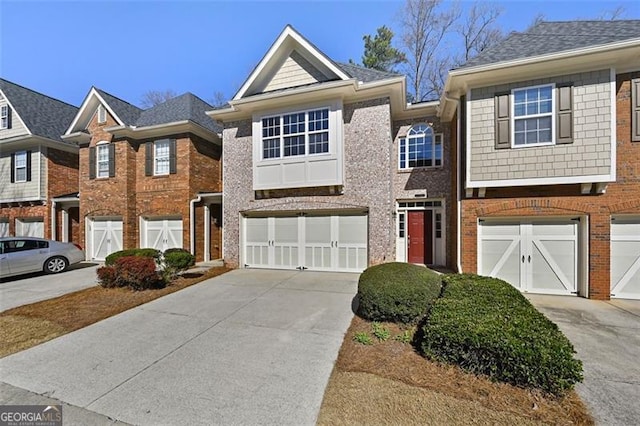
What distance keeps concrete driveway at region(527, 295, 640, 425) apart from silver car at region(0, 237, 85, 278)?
14994 millimetres

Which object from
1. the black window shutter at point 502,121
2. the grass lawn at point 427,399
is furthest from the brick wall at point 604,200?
the grass lawn at point 427,399

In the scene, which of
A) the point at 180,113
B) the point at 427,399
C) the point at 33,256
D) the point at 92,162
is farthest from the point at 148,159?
the point at 427,399

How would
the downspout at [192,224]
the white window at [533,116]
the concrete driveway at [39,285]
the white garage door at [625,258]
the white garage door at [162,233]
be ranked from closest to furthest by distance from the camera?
1. the white garage door at [625,258]
2. the white window at [533,116]
3. the concrete driveway at [39,285]
4. the downspout at [192,224]
5. the white garage door at [162,233]

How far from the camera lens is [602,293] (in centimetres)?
654

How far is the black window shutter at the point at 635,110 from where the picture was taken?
6492 mm

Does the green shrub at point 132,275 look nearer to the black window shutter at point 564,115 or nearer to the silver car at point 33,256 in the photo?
the silver car at point 33,256

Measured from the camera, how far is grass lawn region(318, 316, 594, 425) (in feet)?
8.72

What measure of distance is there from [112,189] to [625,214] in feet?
61.1

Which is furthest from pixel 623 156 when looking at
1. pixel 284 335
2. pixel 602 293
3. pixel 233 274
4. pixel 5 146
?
pixel 5 146

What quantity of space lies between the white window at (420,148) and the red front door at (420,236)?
6.30ft

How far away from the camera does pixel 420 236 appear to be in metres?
10.1

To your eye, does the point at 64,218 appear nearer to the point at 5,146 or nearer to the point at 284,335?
the point at 5,146

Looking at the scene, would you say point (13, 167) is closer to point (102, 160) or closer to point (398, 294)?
point (102, 160)

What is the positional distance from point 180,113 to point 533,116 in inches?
534
